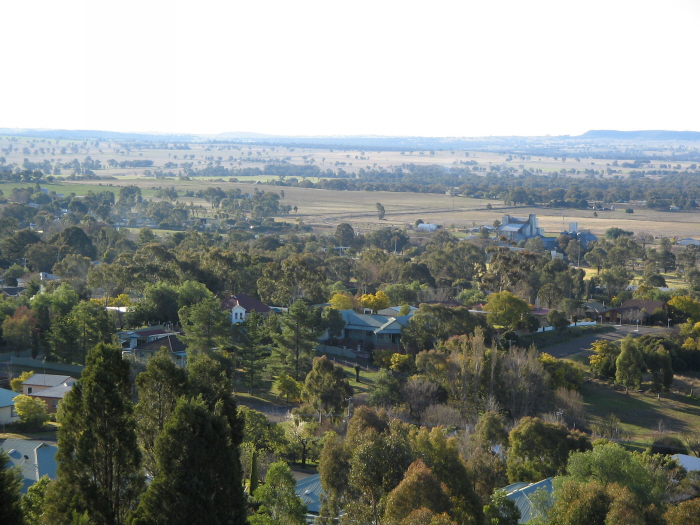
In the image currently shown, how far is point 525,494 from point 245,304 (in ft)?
63.6

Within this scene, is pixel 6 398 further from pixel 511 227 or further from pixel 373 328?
pixel 511 227

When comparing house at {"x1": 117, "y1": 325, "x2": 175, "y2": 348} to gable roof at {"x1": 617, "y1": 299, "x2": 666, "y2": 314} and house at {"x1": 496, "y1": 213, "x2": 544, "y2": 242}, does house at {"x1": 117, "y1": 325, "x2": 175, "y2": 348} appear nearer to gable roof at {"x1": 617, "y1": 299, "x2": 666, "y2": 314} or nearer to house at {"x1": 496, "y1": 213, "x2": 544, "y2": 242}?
gable roof at {"x1": 617, "y1": 299, "x2": 666, "y2": 314}

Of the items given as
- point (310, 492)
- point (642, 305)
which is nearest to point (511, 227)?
point (642, 305)

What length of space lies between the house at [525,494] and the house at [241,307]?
17312 mm

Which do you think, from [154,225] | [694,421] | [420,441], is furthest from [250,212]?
[420,441]

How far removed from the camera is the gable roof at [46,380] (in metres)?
23.4

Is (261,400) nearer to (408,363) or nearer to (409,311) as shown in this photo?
(408,363)

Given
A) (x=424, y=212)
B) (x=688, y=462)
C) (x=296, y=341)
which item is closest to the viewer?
(x=688, y=462)

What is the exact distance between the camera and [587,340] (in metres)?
33.2

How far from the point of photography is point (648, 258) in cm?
5309

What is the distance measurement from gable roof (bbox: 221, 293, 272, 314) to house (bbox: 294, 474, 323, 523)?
1664cm

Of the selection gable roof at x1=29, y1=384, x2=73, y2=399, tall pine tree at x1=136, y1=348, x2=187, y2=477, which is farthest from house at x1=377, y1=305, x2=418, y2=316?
tall pine tree at x1=136, y1=348, x2=187, y2=477

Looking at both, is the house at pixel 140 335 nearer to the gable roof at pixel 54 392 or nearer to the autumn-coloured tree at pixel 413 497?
the gable roof at pixel 54 392

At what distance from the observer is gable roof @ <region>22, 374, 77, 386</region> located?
23406 mm
